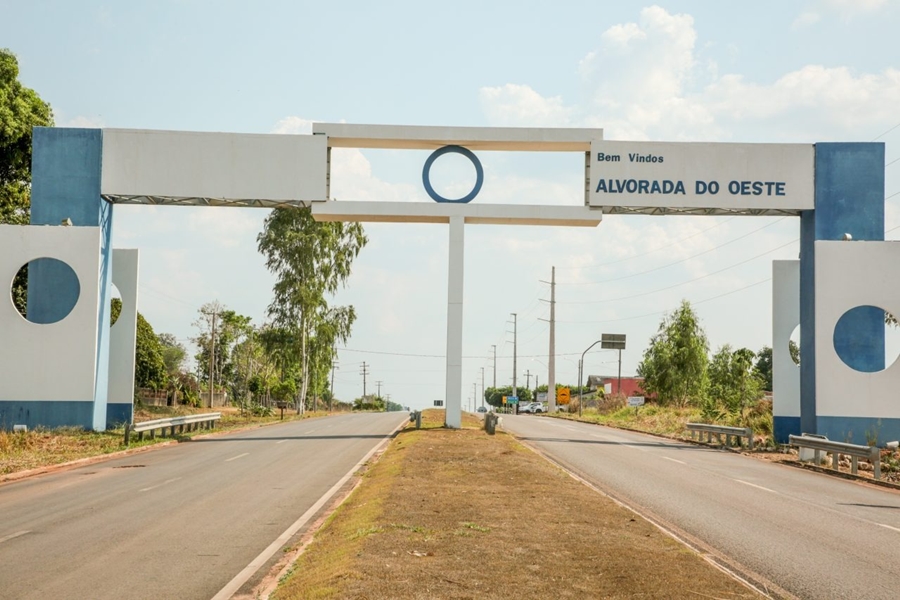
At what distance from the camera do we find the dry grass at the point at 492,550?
8.58m

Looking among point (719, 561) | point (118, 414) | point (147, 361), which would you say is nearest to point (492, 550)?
point (719, 561)

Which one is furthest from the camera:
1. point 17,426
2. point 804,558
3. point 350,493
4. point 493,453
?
point 17,426

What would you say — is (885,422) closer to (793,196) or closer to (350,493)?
(793,196)

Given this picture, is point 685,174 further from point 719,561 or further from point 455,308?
point 719,561

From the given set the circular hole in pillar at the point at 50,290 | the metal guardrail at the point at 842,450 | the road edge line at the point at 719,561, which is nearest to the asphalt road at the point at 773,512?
the road edge line at the point at 719,561

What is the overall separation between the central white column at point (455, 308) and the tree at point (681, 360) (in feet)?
149

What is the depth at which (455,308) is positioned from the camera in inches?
1320

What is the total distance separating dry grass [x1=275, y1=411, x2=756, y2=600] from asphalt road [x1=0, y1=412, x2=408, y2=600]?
115 cm

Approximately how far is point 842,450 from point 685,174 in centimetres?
1233

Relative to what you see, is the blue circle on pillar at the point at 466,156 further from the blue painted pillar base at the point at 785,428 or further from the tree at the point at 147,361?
the tree at the point at 147,361

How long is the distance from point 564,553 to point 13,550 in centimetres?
675

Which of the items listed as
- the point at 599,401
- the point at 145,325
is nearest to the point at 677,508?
the point at 145,325

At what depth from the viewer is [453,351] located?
109 ft

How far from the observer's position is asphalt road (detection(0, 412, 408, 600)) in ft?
32.1
